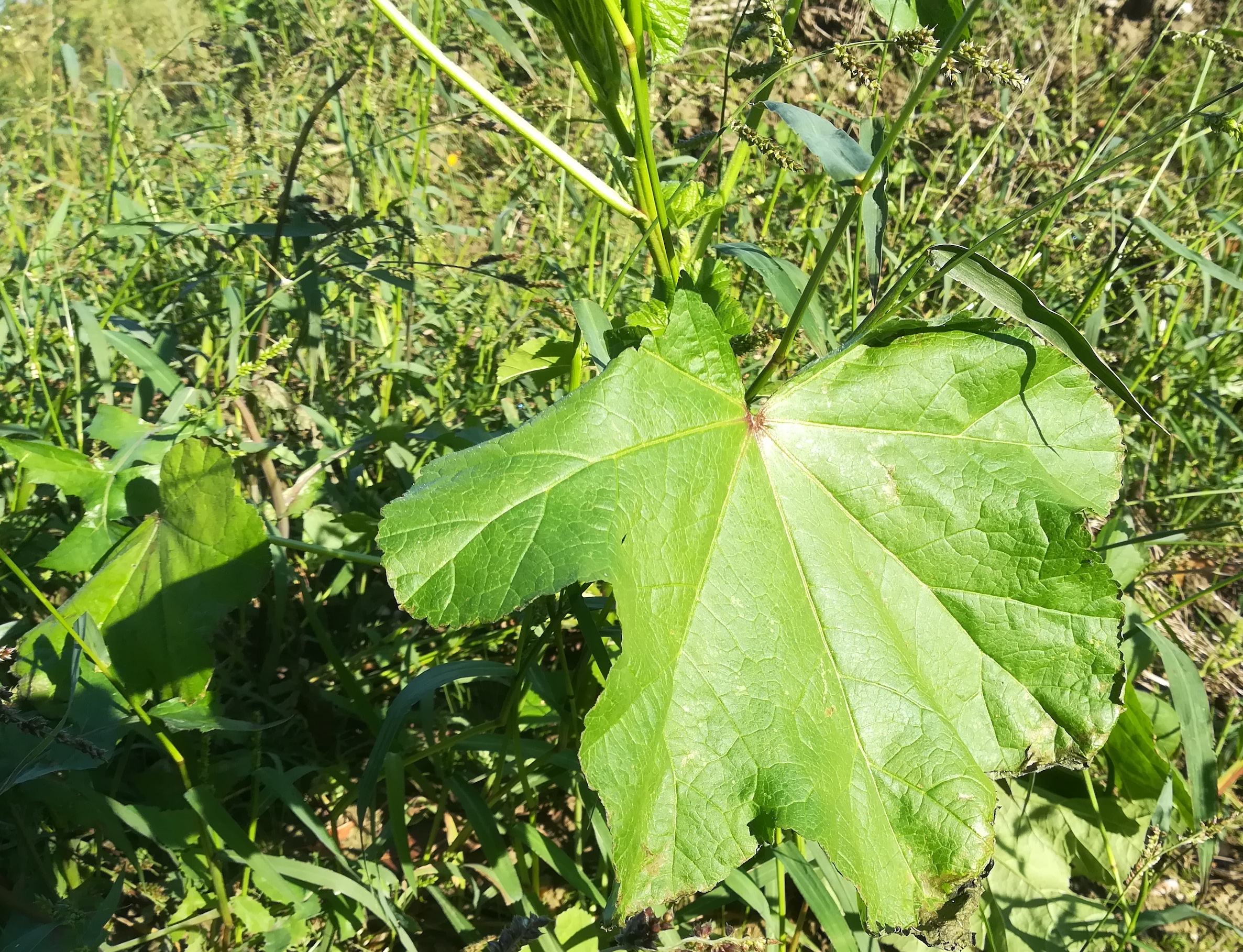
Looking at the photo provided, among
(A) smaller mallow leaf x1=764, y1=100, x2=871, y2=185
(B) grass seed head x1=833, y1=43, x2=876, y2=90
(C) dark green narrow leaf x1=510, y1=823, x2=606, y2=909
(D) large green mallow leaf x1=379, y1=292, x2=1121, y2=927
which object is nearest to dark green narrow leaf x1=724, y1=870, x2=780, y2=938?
(C) dark green narrow leaf x1=510, y1=823, x2=606, y2=909

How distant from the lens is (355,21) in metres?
3.17

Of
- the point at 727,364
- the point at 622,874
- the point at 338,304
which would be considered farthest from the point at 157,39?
the point at 622,874

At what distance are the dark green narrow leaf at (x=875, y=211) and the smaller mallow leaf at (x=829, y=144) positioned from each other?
0.05 m

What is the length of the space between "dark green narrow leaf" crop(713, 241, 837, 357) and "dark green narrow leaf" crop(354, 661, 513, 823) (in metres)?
0.74

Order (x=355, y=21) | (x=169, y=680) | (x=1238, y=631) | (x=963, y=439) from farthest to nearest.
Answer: (x=355, y=21) → (x=1238, y=631) → (x=169, y=680) → (x=963, y=439)

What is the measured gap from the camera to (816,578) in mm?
1067

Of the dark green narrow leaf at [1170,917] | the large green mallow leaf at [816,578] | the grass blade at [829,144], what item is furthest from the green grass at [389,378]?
the dark green narrow leaf at [1170,917]

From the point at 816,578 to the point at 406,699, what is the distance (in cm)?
70

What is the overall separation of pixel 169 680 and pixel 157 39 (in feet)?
15.9

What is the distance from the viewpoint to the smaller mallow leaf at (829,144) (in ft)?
3.50

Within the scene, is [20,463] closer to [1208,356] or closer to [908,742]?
[908,742]

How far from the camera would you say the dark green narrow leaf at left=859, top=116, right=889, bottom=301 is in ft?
3.79

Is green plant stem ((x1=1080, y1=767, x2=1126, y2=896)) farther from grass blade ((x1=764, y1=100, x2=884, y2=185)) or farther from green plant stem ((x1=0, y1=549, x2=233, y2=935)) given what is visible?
green plant stem ((x1=0, y1=549, x2=233, y2=935))

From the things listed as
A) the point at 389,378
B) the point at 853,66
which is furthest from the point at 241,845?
the point at 853,66
